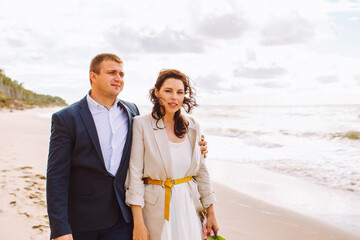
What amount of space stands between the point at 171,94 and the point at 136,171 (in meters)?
0.68

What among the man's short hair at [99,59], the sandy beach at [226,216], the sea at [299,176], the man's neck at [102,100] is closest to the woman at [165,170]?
the man's neck at [102,100]

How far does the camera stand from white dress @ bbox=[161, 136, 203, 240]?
2.49 metres

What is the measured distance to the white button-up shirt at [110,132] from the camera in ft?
8.17

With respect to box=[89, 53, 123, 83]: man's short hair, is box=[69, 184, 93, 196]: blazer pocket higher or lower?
lower

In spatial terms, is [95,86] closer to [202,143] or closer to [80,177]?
[80,177]

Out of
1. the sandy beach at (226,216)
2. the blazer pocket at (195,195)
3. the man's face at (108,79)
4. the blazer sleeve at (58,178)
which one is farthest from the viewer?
the sandy beach at (226,216)

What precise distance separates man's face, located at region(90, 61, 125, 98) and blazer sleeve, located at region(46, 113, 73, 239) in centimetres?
41

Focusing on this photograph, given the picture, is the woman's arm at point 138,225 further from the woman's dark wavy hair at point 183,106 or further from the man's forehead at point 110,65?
the man's forehead at point 110,65

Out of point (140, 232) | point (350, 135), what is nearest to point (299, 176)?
point (140, 232)

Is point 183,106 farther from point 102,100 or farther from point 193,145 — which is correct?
point 102,100

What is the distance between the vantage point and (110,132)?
2.54 meters

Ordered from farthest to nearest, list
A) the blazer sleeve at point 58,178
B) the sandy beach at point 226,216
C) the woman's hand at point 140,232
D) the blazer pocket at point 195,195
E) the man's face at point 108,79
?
the sandy beach at point 226,216, the blazer pocket at point 195,195, the man's face at point 108,79, the woman's hand at point 140,232, the blazer sleeve at point 58,178

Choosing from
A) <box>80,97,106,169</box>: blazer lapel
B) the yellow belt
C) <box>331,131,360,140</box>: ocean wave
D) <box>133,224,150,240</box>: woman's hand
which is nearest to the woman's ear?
<box>80,97,106,169</box>: blazer lapel

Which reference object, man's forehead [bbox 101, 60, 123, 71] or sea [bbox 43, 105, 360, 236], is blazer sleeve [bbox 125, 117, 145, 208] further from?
sea [bbox 43, 105, 360, 236]
